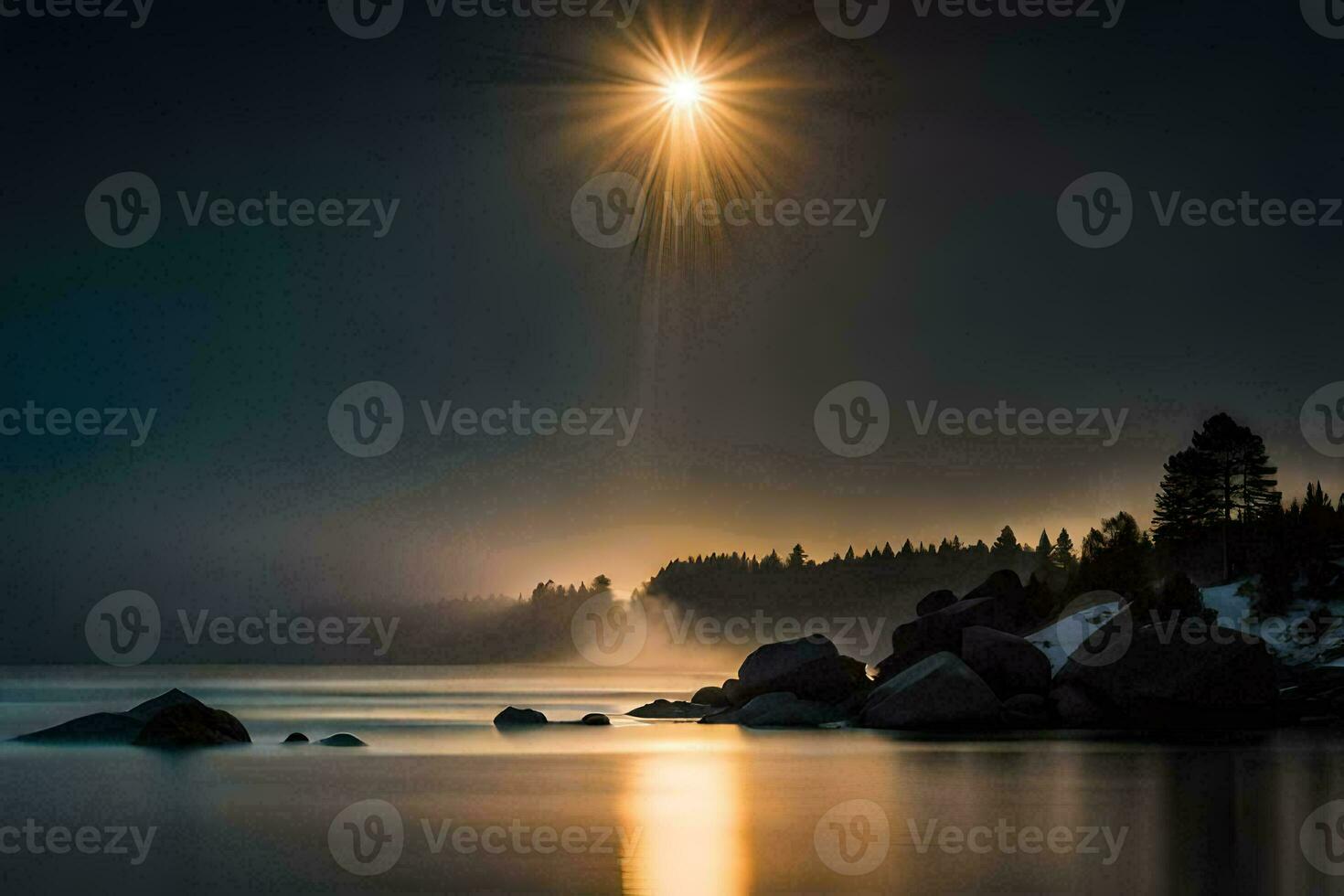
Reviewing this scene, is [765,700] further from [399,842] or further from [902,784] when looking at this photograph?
[399,842]

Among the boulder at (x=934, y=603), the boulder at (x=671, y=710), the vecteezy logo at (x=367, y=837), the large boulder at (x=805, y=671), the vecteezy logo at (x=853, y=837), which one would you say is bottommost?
the vecteezy logo at (x=367, y=837)

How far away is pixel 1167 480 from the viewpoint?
87.3m

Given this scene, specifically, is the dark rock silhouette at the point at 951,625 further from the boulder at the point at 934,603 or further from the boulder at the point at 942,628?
the boulder at the point at 934,603

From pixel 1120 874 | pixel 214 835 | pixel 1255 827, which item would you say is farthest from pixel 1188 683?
pixel 214 835

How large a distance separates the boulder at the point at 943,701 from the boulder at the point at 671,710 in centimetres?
1563

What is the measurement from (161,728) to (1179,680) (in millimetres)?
40312

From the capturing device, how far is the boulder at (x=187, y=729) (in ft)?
135

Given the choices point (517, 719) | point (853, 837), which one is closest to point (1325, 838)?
point (853, 837)

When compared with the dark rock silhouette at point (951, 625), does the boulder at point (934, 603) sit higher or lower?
higher

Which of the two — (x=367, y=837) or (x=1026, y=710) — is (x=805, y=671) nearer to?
(x=1026, y=710)

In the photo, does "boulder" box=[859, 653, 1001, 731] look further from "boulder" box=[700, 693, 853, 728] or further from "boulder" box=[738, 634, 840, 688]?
"boulder" box=[738, 634, 840, 688]

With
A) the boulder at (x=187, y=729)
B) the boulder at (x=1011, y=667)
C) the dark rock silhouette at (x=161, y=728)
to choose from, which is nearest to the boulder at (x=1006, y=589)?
the boulder at (x=1011, y=667)

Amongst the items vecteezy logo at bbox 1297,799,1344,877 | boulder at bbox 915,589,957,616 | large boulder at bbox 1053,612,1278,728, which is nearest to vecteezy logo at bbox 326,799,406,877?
vecteezy logo at bbox 1297,799,1344,877

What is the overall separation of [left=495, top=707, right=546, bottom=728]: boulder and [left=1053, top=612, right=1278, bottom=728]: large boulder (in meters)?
26.2
